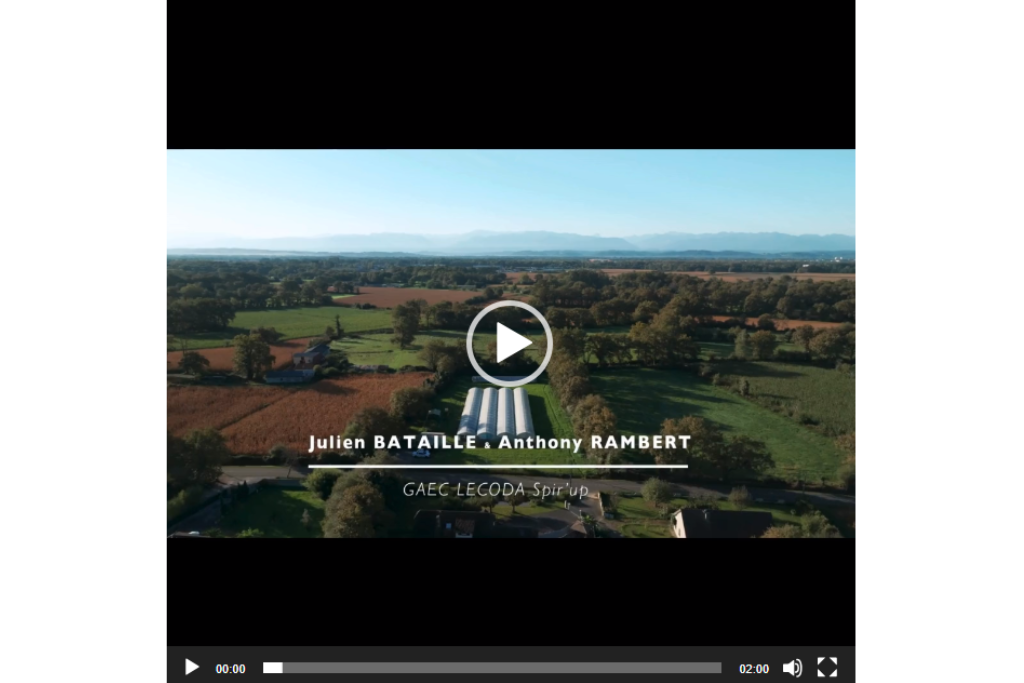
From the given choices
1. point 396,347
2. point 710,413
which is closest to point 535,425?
point 396,347

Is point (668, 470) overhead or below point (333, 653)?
overhead

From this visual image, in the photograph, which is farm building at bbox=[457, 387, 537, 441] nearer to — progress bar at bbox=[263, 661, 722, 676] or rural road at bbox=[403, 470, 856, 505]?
rural road at bbox=[403, 470, 856, 505]

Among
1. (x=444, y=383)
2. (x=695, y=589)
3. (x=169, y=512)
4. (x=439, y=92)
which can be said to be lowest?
(x=695, y=589)

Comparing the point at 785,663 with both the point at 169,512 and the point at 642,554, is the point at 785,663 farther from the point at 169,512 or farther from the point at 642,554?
the point at 169,512

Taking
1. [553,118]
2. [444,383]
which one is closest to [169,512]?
[444,383]

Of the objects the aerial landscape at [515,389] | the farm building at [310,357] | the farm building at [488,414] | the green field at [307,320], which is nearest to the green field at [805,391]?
the aerial landscape at [515,389]
